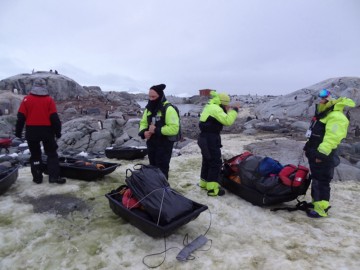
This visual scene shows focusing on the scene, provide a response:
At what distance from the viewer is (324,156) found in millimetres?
4855

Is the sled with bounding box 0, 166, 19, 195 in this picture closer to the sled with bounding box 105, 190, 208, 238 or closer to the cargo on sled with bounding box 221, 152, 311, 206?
the sled with bounding box 105, 190, 208, 238

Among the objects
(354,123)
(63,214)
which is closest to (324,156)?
(63,214)

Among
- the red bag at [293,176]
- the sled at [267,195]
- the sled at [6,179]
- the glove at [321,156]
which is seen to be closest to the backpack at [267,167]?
the red bag at [293,176]

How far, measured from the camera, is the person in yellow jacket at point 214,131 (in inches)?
218

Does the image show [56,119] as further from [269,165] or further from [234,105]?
[269,165]

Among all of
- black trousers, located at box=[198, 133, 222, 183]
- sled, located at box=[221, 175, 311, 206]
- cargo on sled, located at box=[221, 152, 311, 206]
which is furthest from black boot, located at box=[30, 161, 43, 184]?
sled, located at box=[221, 175, 311, 206]

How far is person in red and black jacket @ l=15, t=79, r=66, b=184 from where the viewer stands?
5711mm

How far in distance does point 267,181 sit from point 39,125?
4.81 metres

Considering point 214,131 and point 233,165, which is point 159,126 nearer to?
point 214,131

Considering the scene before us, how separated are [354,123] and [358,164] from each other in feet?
39.0

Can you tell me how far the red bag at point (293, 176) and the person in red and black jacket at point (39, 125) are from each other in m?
4.69

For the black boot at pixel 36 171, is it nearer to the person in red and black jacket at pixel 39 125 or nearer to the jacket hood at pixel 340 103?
the person in red and black jacket at pixel 39 125

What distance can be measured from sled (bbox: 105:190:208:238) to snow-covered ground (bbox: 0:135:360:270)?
Answer: 15 cm

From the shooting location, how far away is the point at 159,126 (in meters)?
5.59
